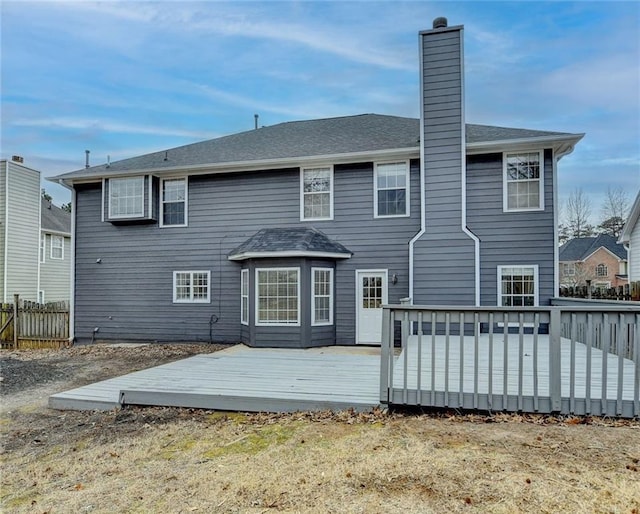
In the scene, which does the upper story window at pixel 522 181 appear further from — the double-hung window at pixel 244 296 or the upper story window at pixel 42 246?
the upper story window at pixel 42 246

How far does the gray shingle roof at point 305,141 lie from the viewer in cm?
979

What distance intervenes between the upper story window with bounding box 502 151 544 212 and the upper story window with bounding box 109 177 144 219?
365 inches

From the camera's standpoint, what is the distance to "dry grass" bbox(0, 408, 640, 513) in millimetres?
2629

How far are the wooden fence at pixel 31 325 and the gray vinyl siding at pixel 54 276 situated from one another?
245 inches

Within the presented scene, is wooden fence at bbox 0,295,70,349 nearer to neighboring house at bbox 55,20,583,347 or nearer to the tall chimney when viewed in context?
neighboring house at bbox 55,20,583,347

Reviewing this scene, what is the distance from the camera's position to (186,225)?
11039 millimetres

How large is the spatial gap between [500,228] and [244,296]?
634 cm

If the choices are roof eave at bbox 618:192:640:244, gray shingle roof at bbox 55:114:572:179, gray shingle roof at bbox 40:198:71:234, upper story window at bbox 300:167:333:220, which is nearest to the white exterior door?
upper story window at bbox 300:167:333:220

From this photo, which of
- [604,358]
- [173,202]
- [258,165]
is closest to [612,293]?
[604,358]

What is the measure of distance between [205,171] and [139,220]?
231 cm

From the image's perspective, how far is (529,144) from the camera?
878 cm

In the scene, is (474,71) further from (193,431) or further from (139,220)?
(193,431)

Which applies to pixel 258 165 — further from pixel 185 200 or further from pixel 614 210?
pixel 614 210

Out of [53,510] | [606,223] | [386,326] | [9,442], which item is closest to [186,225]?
[9,442]
